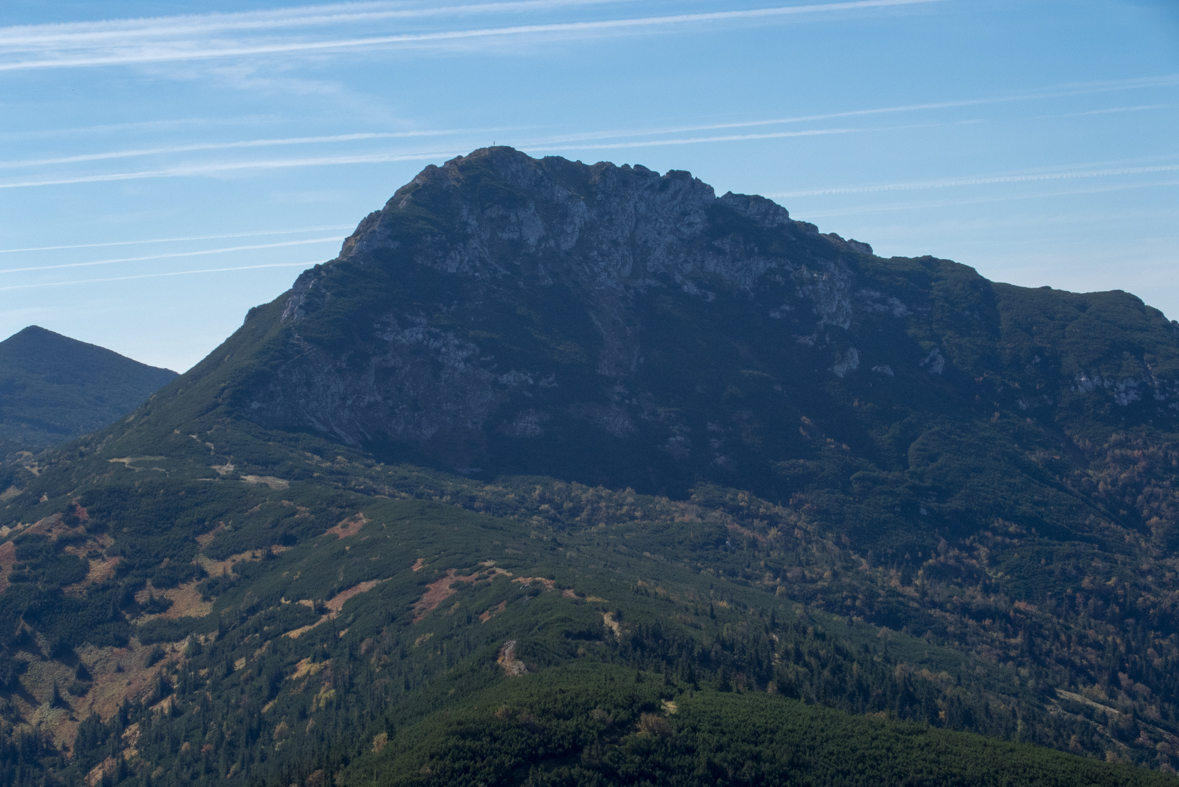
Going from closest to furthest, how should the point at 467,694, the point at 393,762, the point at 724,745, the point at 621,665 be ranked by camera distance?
1. the point at 393,762
2. the point at 724,745
3. the point at 467,694
4. the point at 621,665

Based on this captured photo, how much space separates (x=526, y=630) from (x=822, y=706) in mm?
58609

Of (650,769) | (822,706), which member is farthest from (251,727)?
(822,706)

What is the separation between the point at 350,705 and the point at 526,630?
37488mm

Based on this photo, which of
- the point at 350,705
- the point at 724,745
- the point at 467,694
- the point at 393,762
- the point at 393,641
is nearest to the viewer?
the point at 393,762

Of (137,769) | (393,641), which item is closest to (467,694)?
(393,641)

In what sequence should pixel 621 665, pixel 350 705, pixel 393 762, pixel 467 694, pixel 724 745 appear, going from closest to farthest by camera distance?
pixel 393 762, pixel 724 745, pixel 467 694, pixel 621 665, pixel 350 705

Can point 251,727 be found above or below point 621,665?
below

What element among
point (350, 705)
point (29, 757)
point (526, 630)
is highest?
point (526, 630)

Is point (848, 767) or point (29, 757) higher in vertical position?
point (848, 767)

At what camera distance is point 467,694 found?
151375mm

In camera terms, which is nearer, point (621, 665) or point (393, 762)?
point (393, 762)

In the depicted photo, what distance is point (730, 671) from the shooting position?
17662 centimetres

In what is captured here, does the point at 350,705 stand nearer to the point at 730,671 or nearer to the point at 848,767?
the point at 730,671

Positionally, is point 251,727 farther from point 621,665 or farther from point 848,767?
point 848,767
